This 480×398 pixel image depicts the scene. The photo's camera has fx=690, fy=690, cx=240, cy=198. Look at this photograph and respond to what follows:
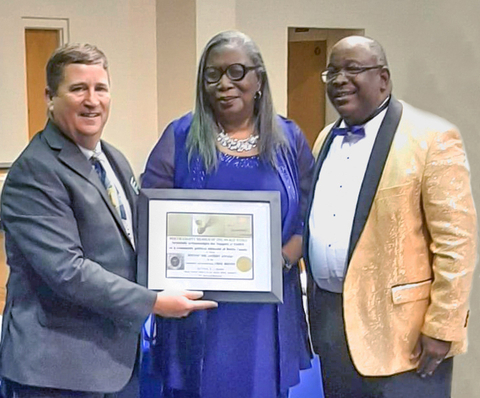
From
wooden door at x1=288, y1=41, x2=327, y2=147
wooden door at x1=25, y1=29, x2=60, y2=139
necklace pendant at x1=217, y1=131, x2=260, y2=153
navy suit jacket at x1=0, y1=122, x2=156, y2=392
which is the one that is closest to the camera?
navy suit jacket at x1=0, y1=122, x2=156, y2=392

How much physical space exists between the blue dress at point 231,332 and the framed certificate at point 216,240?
10 cm

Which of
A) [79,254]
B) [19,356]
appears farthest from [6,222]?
[19,356]

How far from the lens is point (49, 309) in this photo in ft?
5.16

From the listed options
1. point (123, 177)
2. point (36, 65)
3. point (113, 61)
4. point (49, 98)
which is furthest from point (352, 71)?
point (36, 65)

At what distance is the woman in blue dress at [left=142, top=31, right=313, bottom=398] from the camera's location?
1.85m

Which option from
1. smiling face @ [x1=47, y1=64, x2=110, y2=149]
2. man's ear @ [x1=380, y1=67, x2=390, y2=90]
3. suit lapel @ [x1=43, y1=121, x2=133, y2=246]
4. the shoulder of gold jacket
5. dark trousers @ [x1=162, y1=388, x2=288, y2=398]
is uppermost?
man's ear @ [x1=380, y1=67, x2=390, y2=90]

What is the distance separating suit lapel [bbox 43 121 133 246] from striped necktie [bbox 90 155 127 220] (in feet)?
0.12

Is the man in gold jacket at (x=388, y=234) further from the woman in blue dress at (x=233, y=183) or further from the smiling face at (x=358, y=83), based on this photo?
the woman in blue dress at (x=233, y=183)

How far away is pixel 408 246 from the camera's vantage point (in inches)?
69.8

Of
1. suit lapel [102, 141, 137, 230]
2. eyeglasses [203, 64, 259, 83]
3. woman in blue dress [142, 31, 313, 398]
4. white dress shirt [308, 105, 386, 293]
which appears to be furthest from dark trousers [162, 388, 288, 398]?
eyeglasses [203, 64, 259, 83]

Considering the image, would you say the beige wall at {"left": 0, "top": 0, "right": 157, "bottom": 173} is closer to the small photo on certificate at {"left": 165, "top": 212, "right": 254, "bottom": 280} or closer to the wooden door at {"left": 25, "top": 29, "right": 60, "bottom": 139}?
the wooden door at {"left": 25, "top": 29, "right": 60, "bottom": 139}

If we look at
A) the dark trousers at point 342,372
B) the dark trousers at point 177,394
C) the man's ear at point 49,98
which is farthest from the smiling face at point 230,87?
the dark trousers at point 177,394

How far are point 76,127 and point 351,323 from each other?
0.86m

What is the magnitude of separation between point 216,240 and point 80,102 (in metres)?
0.49
